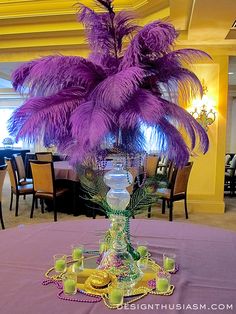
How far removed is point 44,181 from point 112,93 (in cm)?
393

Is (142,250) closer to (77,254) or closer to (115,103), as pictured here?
(77,254)

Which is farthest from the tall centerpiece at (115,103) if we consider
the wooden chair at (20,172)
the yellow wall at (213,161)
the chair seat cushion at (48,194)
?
the wooden chair at (20,172)

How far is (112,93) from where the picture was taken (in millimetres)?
1067

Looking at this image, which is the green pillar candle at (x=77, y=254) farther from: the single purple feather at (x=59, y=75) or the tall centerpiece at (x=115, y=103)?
the single purple feather at (x=59, y=75)

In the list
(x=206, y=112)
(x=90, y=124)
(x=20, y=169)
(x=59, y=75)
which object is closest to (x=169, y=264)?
(x=90, y=124)

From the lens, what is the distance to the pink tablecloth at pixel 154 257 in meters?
1.03

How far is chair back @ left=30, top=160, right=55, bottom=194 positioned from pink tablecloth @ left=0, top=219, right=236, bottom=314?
Answer: 2.89 metres

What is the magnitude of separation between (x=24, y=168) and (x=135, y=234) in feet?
15.5

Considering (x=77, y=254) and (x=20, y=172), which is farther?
(x=20, y=172)

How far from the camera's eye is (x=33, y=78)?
1177 mm

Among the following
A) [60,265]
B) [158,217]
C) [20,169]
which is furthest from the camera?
[20,169]

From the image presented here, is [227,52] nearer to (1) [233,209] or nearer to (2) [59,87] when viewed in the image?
(1) [233,209]

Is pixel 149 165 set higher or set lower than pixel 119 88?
lower

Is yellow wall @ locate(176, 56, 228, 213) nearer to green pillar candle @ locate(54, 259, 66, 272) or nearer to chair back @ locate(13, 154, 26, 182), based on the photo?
chair back @ locate(13, 154, 26, 182)
